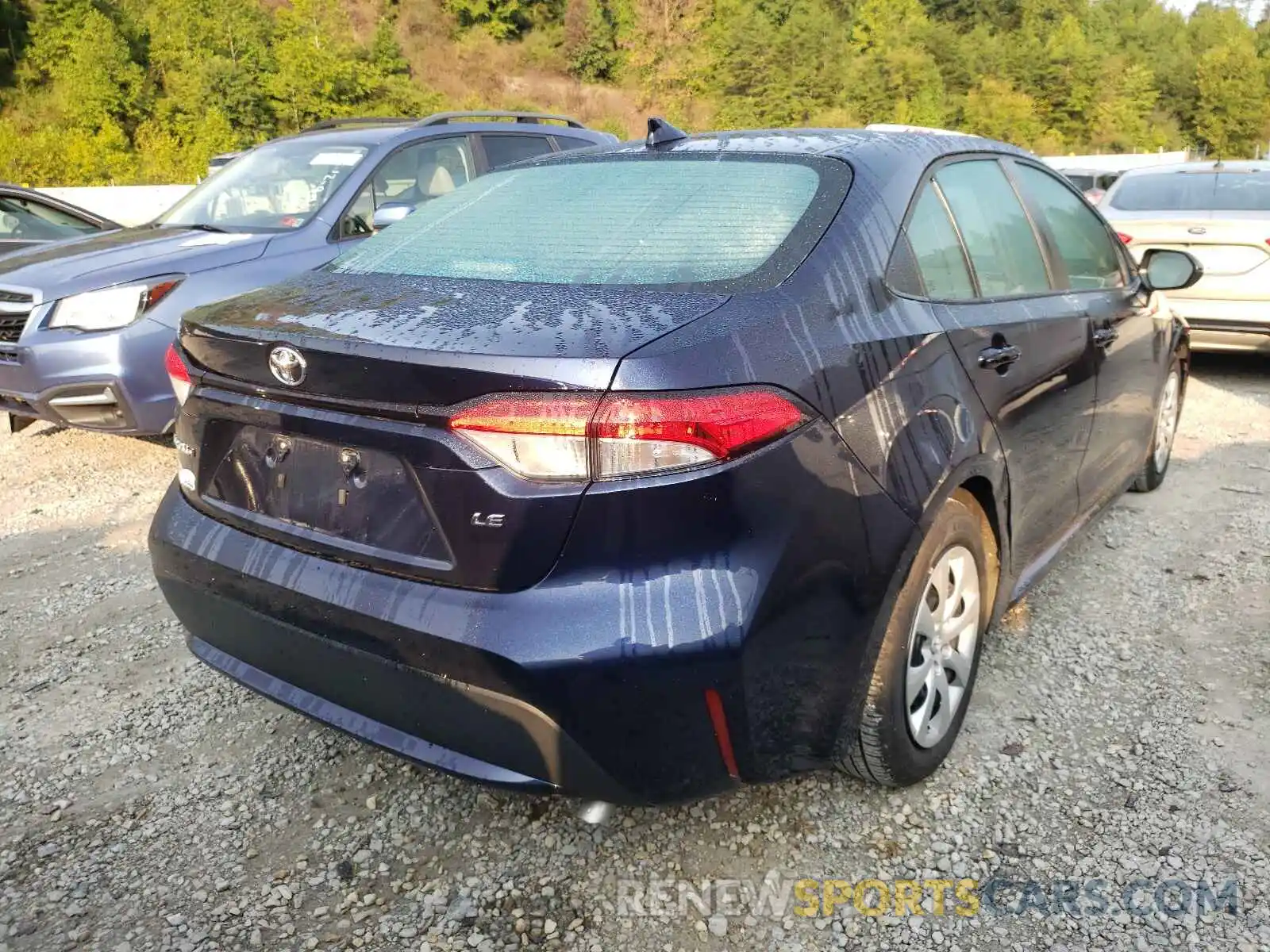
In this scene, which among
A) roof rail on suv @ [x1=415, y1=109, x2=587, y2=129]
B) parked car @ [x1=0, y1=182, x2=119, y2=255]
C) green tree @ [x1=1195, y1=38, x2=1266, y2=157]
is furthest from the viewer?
green tree @ [x1=1195, y1=38, x2=1266, y2=157]

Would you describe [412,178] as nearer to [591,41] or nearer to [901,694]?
[901,694]

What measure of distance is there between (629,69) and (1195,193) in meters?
68.2

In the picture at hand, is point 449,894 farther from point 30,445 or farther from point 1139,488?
point 30,445

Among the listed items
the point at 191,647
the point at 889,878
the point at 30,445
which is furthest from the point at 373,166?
the point at 889,878

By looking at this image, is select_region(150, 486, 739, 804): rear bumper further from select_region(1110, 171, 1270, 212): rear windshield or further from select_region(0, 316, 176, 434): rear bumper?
select_region(1110, 171, 1270, 212): rear windshield

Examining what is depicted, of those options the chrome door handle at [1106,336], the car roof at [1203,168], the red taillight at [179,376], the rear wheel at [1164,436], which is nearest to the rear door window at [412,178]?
the red taillight at [179,376]

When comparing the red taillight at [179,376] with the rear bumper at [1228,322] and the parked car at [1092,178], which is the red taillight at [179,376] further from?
the parked car at [1092,178]

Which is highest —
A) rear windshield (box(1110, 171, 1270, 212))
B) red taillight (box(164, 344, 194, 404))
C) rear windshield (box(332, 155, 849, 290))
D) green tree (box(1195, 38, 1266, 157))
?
rear windshield (box(332, 155, 849, 290))

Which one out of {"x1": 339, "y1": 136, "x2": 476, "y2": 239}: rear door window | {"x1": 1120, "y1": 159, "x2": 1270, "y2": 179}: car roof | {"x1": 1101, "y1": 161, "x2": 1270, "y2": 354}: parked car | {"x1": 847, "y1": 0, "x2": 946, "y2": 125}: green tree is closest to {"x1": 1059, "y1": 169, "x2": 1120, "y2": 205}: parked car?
{"x1": 1120, "y1": 159, "x2": 1270, "y2": 179}: car roof

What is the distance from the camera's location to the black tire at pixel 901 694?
2.15 metres

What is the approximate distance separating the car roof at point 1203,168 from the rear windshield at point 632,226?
6.42 meters

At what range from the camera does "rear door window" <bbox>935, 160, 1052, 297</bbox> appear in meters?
2.71

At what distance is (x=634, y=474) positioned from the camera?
1737mm

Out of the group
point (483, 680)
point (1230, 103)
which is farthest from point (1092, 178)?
point (1230, 103)
